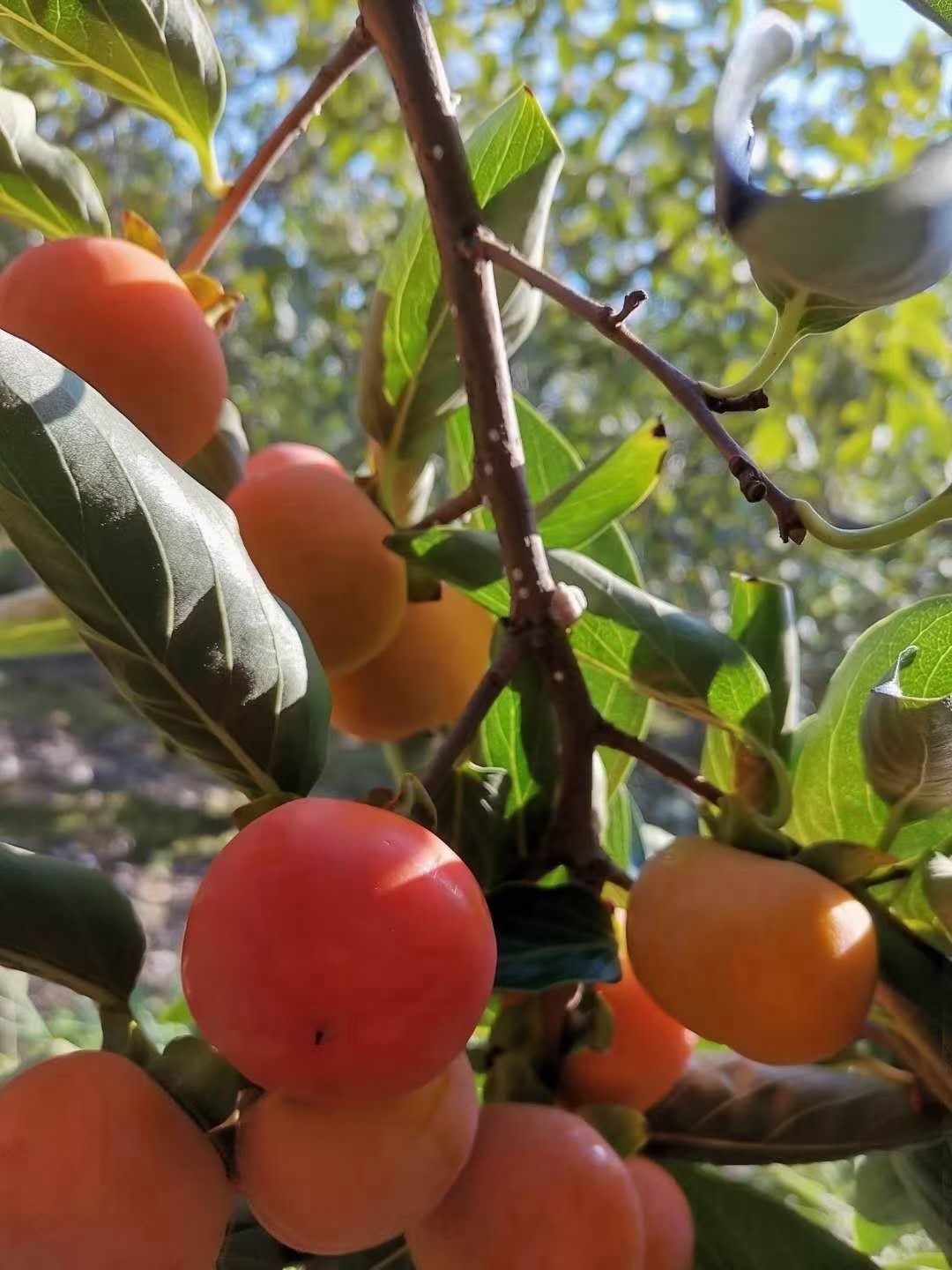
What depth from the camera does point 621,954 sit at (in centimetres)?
58

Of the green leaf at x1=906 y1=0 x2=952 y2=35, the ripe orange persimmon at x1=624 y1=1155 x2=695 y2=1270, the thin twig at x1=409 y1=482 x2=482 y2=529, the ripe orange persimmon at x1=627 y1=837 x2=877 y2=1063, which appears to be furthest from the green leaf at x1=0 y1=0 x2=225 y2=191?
the ripe orange persimmon at x1=624 y1=1155 x2=695 y2=1270

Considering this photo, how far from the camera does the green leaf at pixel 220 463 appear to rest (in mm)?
598

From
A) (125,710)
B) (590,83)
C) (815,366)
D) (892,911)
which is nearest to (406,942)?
(892,911)

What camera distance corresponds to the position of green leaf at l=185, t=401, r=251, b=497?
23.5 inches

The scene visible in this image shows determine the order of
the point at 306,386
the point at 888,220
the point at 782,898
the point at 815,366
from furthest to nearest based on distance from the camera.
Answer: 1. the point at 306,386
2. the point at 815,366
3. the point at 782,898
4. the point at 888,220

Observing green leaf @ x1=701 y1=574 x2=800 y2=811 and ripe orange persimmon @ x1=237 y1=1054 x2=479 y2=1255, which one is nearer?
ripe orange persimmon @ x1=237 y1=1054 x2=479 y2=1255

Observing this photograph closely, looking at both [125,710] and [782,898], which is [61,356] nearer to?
[782,898]

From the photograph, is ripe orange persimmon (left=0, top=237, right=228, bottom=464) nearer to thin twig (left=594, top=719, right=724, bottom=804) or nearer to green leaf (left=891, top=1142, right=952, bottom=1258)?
thin twig (left=594, top=719, right=724, bottom=804)

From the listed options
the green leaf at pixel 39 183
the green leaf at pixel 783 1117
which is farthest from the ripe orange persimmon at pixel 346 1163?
the green leaf at pixel 39 183

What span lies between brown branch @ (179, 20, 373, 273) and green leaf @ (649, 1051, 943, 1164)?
50cm

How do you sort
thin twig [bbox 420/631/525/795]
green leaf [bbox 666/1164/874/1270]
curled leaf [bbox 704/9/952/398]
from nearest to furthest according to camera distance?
curled leaf [bbox 704/9/952/398], thin twig [bbox 420/631/525/795], green leaf [bbox 666/1164/874/1270]

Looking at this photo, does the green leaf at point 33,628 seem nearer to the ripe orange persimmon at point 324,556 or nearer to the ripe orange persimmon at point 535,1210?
the ripe orange persimmon at point 324,556

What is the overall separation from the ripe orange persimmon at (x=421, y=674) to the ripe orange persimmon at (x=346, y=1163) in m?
0.26

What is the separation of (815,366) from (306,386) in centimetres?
118
